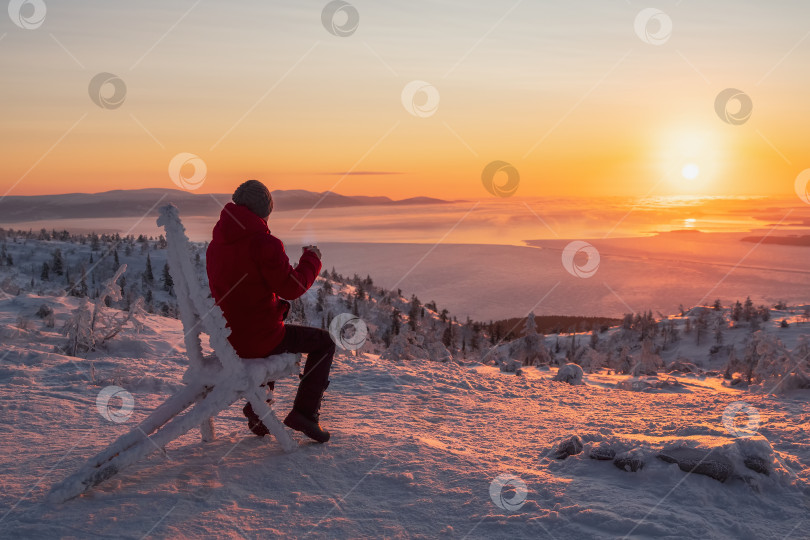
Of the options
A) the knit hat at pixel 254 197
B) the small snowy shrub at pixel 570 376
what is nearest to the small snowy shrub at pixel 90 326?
the knit hat at pixel 254 197

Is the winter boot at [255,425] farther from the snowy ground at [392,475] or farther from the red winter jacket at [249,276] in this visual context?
the red winter jacket at [249,276]

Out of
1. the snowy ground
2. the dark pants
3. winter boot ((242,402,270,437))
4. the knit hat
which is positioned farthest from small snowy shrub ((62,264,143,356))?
the knit hat

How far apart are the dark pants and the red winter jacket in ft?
1.13

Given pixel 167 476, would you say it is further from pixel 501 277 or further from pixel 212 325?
pixel 501 277

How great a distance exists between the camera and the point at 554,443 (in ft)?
16.6

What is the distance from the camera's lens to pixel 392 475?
4.10 metres

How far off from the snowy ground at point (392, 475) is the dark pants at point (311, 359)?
363mm

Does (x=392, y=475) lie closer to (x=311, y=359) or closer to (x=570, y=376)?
(x=311, y=359)

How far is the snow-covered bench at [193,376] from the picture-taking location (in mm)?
3805

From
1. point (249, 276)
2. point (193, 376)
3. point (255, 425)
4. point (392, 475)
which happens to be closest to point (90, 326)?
point (255, 425)

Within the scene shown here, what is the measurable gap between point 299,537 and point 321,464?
960 millimetres

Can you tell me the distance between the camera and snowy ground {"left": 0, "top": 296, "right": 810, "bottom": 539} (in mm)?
3410

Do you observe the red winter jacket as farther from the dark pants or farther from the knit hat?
the dark pants

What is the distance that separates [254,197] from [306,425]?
6.31ft
